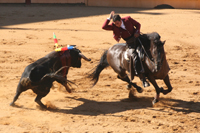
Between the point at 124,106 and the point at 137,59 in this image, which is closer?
the point at 137,59

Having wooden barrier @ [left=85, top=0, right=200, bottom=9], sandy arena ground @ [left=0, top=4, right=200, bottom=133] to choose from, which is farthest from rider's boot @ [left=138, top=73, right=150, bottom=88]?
wooden barrier @ [left=85, top=0, right=200, bottom=9]

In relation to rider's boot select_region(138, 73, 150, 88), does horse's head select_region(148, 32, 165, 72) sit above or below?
above

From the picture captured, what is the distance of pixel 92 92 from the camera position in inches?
275

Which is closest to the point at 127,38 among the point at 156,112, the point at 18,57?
the point at 156,112

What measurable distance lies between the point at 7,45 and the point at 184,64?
5572 millimetres

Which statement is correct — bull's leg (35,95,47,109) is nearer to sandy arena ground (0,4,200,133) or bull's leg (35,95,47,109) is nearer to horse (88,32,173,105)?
sandy arena ground (0,4,200,133)

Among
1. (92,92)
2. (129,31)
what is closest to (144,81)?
(129,31)

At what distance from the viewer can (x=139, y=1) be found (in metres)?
19.3

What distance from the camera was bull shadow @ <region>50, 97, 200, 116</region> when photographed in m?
5.93

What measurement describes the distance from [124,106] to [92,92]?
1.02 metres

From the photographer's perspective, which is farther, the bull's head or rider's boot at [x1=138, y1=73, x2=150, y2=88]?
the bull's head

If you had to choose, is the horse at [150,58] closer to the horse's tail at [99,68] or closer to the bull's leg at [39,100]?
the horse's tail at [99,68]

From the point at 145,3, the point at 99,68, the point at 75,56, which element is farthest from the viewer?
the point at 145,3

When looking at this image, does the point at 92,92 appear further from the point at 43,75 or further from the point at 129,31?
the point at 129,31
